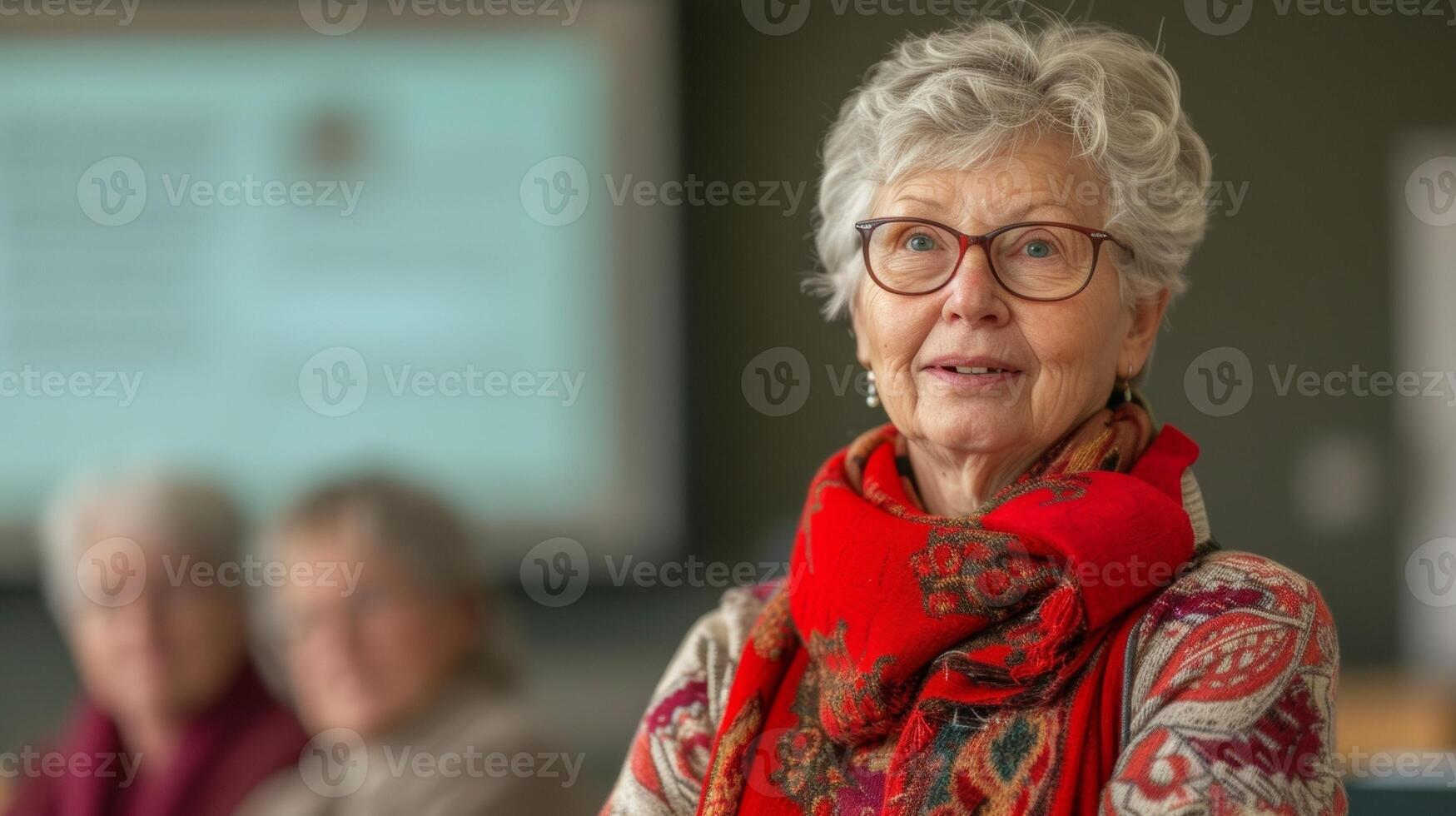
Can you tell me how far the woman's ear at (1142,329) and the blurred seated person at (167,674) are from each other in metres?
1.15

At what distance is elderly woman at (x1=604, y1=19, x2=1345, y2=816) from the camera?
0.94m

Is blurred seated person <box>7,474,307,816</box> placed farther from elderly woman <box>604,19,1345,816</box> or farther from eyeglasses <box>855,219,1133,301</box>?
eyeglasses <box>855,219,1133,301</box>

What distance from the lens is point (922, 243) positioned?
113cm

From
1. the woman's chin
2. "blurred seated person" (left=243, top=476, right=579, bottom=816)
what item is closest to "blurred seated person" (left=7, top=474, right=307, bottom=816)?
"blurred seated person" (left=243, top=476, right=579, bottom=816)

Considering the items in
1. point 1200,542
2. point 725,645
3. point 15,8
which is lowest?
point 725,645

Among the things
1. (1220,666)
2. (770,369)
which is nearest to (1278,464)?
(770,369)

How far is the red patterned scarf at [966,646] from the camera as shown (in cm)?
97

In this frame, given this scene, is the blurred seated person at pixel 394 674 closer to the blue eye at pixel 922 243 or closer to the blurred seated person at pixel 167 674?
the blurred seated person at pixel 167 674

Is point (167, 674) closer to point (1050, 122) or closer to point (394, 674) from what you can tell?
point (394, 674)

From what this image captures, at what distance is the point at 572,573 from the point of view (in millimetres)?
2588

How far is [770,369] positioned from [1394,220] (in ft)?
4.12

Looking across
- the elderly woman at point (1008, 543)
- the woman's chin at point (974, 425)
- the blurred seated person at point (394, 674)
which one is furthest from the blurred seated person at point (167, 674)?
the woman's chin at point (974, 425)

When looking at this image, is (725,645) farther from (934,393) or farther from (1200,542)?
(1200,542)

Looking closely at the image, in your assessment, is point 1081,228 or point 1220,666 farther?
point 1081,228
